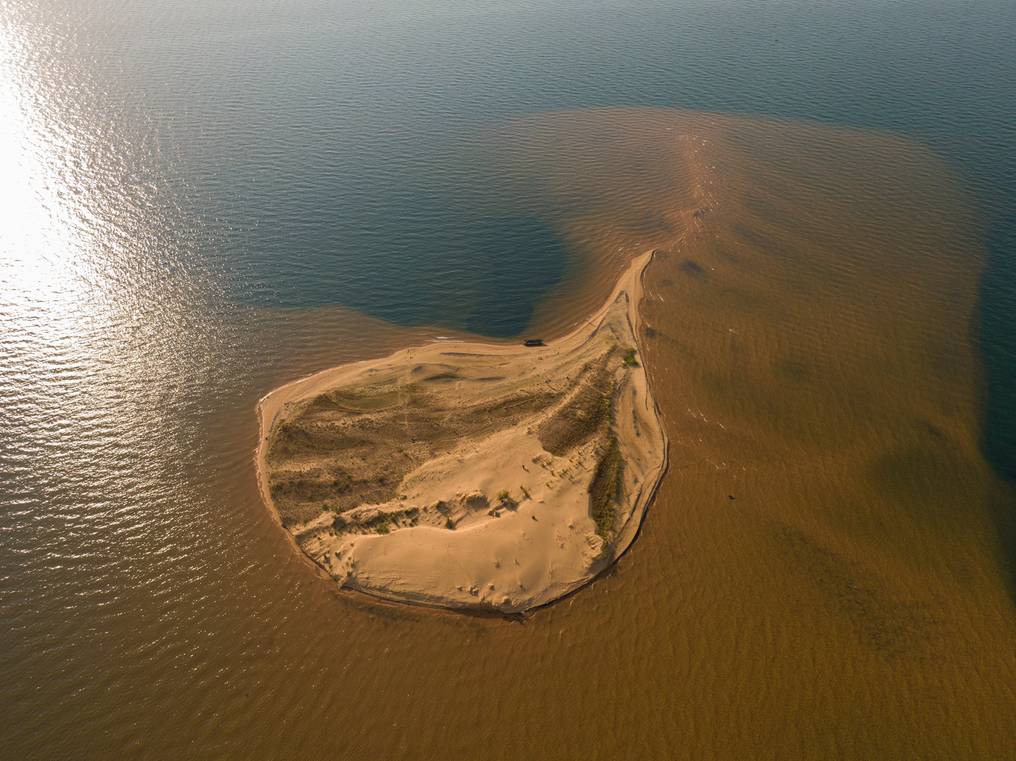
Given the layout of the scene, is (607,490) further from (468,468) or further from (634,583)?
(468,468)

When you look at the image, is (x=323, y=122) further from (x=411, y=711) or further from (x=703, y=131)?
(x=411, y=711)

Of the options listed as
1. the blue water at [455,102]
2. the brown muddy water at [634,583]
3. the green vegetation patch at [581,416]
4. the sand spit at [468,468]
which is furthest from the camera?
the blue water at [455,102]

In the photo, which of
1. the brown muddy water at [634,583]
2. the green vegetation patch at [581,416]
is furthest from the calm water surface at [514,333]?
the green vegetation patch at [581,416]

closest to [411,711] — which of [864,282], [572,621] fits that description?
[572,621]

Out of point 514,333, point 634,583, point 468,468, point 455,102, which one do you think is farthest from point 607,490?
point 455,102

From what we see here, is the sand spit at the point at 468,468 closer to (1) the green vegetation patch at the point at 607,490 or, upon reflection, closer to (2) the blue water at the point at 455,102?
(1) the green vegetation patch at the point at 607,490

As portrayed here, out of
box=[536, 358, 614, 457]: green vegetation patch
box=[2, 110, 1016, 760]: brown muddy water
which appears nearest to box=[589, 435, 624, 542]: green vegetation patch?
box=[536, 358, 614, 457]: green vegetation patch
